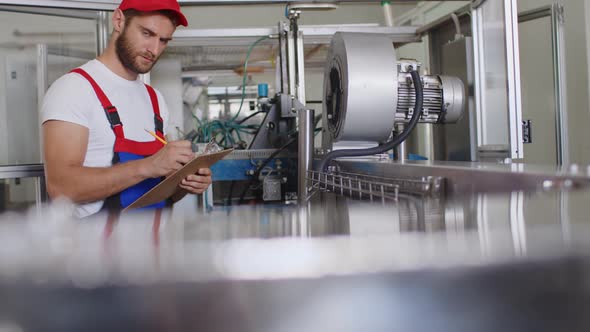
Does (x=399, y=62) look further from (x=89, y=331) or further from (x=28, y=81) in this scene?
(x=28, y=81)

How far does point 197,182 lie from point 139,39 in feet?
1.65

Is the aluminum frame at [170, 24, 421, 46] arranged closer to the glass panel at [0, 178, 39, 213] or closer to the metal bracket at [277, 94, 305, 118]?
the metal bracket at [277, 94, 305, 118]

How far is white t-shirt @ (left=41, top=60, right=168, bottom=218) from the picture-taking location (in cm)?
135

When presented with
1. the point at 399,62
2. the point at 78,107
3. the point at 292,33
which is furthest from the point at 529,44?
the point at 78,107

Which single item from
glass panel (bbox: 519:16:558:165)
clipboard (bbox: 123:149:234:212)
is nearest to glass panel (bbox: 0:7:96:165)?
clipboard (bbox: 123:149:234:212)

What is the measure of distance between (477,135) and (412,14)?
308 centimetres

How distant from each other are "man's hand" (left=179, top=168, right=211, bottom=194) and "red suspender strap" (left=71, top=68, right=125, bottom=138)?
245 millimetres

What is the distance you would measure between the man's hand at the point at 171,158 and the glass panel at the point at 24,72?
3.58 feet

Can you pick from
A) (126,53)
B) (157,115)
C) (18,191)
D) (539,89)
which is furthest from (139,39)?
(539,89)

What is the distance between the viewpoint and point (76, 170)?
1318 millimetres

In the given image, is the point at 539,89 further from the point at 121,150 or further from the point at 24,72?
the point at 24,72

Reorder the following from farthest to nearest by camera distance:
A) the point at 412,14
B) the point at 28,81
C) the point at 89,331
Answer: the point at 412,14
the point at 28,81
the point at 89,331

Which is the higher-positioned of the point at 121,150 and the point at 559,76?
the point at 559,76

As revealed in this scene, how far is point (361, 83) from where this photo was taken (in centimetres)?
125
